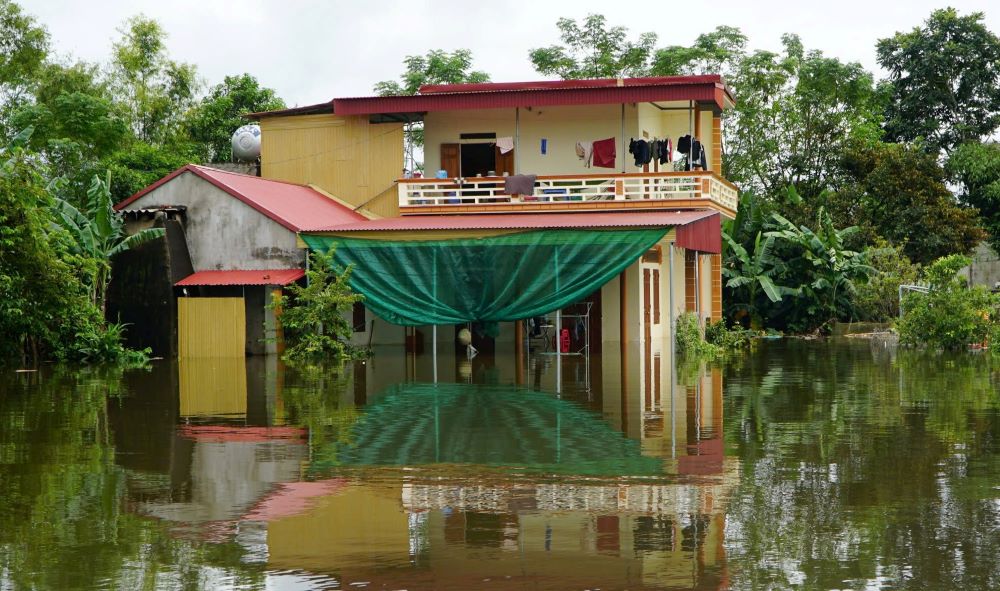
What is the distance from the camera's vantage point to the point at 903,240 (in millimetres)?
38281

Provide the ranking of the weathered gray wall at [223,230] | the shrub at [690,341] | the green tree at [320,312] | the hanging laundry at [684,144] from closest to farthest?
the green tree at [320,312], the shrub at [690,341], the weathered gray wall at [223,230], the hanging laundry at [684,144]

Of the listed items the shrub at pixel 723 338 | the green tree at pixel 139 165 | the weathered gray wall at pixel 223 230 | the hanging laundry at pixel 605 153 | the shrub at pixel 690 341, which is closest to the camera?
the shrub at pixel 690 341

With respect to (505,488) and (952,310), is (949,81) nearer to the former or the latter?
(952,310)

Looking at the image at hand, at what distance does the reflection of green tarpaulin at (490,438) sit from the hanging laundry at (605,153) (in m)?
13.3

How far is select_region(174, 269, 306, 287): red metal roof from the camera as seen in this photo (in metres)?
25.3

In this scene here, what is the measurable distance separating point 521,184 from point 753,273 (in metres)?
8.47

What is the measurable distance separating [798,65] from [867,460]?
3547 centimetres

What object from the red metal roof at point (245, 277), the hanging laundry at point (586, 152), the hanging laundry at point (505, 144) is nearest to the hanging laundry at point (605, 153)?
the hanging laundry at point (586, 152)

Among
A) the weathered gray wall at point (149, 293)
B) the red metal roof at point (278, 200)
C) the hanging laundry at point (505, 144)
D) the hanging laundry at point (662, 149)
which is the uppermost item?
the hanging laundry at point (505, 144)

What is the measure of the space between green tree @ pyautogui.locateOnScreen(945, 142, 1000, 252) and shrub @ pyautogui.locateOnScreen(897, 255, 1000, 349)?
1563cm

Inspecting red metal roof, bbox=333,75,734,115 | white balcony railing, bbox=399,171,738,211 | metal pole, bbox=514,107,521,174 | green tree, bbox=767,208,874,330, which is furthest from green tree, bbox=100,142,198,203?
green tree, bbox=767,208,874,330

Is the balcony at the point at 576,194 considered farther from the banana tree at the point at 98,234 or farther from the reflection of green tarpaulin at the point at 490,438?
the reflection of green tarpaulin at the point at 490,438

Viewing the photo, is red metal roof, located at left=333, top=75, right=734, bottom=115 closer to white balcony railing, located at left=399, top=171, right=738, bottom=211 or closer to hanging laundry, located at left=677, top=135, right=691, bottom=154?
hanging laundry, located at left=677, top=135, right=691, bottom=154

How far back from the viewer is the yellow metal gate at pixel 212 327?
25.5m
